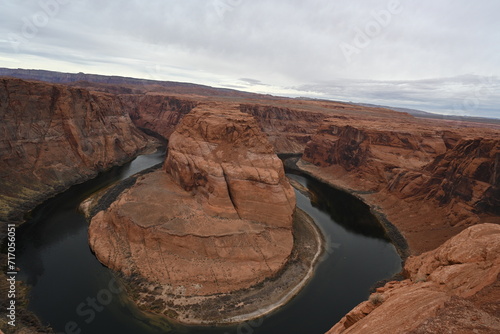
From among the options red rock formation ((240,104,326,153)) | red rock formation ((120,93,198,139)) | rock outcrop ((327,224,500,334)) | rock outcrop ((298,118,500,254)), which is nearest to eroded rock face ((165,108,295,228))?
rock outcrop ((327,224,500,334))

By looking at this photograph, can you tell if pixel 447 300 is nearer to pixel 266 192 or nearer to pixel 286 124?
pixel 266 192

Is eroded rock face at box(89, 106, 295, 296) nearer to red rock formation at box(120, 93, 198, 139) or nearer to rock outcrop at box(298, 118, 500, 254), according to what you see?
rock outcrop at box(298, 118, 500, 254)

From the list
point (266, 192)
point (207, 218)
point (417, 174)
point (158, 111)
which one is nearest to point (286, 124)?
point (158, 111)

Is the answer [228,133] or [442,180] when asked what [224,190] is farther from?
[442,180]

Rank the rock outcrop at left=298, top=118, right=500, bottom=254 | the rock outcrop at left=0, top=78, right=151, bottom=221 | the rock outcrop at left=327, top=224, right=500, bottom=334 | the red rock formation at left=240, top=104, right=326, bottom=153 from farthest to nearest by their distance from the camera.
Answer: the red rock formation at left=240, top=104, right=326, bottom=153, the rock outcrop at left=0, top=78, right=151, bottom=221, the rock outcrop at left=298, top=118, right=500, bottom=254, the rock outcrop at left=327, top=224, right=500, bottom=334

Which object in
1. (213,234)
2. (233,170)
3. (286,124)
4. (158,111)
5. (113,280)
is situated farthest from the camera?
(158,111)

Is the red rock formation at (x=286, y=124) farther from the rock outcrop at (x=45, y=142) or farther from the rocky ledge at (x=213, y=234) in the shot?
the rocky ledge at (x=213, y=234)
